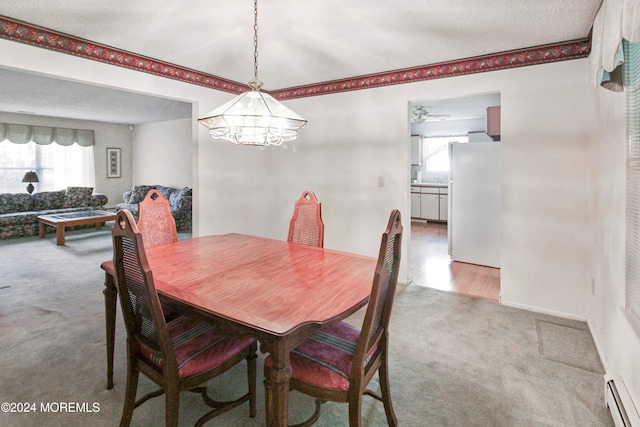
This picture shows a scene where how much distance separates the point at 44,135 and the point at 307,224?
7.98 m

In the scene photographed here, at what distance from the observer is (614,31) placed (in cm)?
166

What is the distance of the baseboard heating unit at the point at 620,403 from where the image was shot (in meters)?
1.48

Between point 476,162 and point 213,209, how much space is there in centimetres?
350

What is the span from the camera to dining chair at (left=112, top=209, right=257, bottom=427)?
133 centimetres

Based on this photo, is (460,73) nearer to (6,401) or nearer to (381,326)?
(381,326)

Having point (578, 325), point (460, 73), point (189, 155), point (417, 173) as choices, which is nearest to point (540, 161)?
point (460, 73)

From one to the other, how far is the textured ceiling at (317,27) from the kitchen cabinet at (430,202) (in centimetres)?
483

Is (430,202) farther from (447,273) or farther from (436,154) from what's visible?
(447,273)

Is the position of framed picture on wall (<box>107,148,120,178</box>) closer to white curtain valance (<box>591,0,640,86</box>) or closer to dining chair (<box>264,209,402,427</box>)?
dining chair (<box>264,209,402,427</box>)

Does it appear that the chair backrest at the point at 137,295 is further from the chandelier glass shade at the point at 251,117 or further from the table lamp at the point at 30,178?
the table lamp at the point at 30,178

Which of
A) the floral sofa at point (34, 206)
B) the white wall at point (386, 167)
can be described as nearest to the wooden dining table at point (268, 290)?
the white wall at point (386, 167)

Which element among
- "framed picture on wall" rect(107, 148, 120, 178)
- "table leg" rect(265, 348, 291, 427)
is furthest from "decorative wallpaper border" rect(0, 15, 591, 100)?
"framed picture on wall" rect(107, 148, 120, 178)

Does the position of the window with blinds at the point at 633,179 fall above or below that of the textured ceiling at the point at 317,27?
below

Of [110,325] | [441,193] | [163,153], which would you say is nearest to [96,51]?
[110,325]
